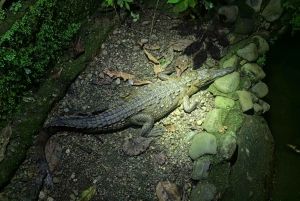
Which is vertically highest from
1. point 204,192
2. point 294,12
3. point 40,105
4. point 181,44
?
point 294,12

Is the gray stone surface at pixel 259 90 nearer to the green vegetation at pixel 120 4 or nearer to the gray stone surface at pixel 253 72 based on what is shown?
the gray stone surface at pixel 253 72

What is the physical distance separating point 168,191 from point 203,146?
0.71 metres

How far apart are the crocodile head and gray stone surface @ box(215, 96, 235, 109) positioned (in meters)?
0.36

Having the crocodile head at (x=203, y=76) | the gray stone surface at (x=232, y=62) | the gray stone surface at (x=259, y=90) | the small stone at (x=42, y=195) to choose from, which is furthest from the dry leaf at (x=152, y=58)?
the small stone at (x=42, y=195)

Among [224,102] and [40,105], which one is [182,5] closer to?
[224,102]

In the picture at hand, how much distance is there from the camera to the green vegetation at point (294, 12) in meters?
4.83

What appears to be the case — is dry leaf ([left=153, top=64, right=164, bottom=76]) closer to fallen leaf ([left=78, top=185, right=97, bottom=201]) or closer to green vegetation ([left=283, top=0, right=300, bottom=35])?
fallen leaf ([left=78, top=185, right=97, bottom=201])

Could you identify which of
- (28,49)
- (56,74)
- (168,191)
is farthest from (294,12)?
(28,49)

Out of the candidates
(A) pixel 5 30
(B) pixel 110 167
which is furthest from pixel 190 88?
(A) pixel 5 30

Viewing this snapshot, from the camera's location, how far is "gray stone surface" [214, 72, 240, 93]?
4281mm

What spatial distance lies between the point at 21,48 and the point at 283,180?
12.5 ft

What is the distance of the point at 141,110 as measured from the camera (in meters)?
4.11

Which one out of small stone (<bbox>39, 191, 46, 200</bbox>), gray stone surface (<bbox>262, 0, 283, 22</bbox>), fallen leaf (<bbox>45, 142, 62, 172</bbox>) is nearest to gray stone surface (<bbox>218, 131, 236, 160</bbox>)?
fallen leaf (<bbox>45, 142, 62, 172</bbox>)

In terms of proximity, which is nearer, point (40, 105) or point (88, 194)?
point (88, 194)
